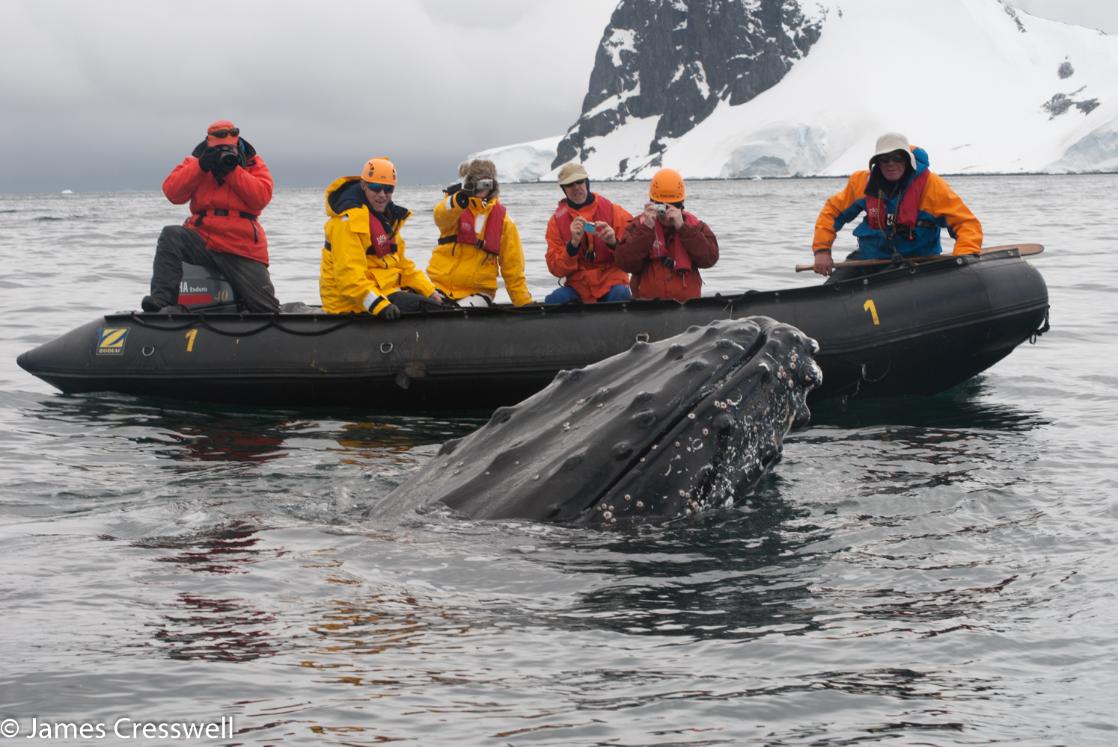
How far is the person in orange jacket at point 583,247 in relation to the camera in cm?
1141

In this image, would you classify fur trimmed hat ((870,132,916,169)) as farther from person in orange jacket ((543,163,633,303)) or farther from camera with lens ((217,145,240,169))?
camera with lens ((217,145,240,169))

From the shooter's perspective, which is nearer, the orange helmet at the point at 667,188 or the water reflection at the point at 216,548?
the water reflection at the point at 216,548

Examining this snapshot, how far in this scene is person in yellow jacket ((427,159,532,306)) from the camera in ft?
37.1

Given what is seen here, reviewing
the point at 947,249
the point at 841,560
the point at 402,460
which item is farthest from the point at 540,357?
the point at 947,249

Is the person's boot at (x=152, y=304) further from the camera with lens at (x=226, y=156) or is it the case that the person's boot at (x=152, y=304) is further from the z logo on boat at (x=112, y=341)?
the camera with lens at (x=226, y=156)

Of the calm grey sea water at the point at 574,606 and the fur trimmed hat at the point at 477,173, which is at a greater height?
the fur trimmed hat at the point at 477,173

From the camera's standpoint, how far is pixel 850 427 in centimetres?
979

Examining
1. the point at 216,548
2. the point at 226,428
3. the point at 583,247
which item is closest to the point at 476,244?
the point at 583,247

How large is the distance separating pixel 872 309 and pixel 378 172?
4.21 metres

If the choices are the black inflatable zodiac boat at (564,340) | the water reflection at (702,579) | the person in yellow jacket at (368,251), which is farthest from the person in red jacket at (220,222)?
the water reflection at (702,579)

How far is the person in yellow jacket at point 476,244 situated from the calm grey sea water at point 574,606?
9.90ft

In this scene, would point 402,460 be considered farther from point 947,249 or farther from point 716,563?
point 947,249

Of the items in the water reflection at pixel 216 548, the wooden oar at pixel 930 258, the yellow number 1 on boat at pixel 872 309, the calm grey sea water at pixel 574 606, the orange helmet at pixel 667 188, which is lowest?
the calm grey sea water at pixel 574 606

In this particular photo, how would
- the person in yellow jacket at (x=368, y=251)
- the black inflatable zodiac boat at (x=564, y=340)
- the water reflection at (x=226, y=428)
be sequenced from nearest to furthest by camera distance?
the water reflection at (x=226, y=428), the black inflatable zodiac boat at (x=564, y=340), the person in yellow jacket at (x=368, y=251)
